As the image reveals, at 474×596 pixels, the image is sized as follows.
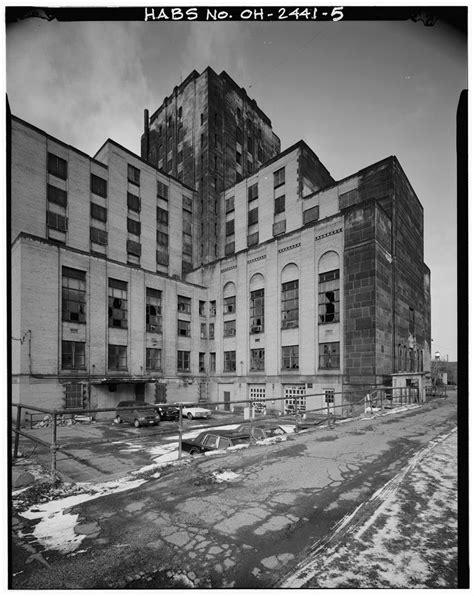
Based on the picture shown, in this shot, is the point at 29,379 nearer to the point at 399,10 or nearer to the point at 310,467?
the point at 310,467

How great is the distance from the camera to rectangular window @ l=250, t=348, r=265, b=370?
30.4 meters

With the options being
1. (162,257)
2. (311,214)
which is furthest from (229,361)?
(311,214)

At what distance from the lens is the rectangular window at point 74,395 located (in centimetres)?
2438

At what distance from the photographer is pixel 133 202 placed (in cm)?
3703

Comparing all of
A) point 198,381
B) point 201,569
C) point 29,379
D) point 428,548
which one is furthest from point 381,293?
point 29,379

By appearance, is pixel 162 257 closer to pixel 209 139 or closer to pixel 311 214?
pixel 209 139

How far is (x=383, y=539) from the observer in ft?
12.4

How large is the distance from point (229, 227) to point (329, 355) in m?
23.1

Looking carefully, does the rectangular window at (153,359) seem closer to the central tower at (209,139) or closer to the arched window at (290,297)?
the arched window at (290,297)

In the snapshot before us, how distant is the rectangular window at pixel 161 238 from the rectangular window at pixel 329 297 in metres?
21.6

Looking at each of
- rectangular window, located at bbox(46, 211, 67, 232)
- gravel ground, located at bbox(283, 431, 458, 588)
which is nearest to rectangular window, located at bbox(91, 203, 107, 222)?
rectangular window, located at bbox(46, 211, 67, 232)

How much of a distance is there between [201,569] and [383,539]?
2209 mm

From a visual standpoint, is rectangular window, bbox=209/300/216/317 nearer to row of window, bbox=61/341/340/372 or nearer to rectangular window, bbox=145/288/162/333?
row of window, bbox=61/341/340/372

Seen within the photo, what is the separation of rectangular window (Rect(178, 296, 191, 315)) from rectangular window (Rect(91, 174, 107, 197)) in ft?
46.1
